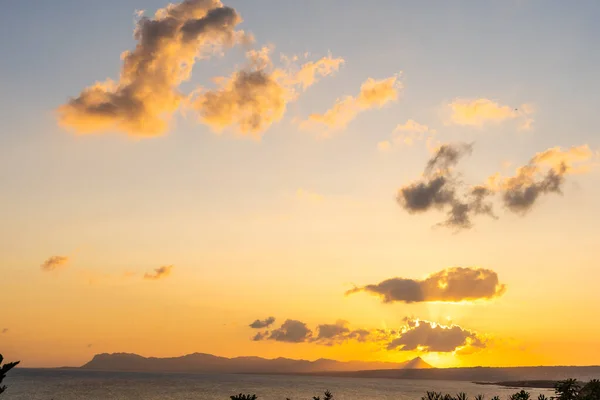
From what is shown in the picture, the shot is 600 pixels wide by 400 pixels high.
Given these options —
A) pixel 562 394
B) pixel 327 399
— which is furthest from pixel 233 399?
pixel 562 394

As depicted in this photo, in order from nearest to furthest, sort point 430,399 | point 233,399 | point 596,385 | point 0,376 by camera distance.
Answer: point 0,376 < point 233,399 < point 430,399 < point 596,385

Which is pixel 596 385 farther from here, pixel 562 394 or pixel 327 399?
pixel 327 399

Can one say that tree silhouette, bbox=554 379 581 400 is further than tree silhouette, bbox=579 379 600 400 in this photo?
Yes

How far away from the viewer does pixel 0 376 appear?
36500 mm

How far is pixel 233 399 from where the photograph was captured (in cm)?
5856

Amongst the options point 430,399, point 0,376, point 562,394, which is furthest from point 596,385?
point 0,376

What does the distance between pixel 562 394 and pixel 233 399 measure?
5556cm

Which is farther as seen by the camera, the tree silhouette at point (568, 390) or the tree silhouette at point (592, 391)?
the tree silhouette at point (568, 390)

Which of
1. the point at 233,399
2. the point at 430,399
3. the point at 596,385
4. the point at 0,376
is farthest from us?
the point at 596,385

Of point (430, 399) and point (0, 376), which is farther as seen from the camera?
point (430, 399)

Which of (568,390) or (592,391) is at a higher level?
(592,391)

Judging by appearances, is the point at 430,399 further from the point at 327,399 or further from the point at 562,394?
the point at 562,394

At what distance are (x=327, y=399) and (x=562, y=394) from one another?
121 feet

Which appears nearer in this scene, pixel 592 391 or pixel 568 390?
pixel 592 391
